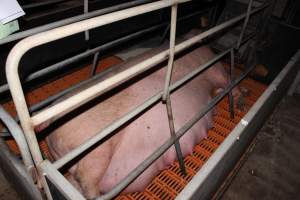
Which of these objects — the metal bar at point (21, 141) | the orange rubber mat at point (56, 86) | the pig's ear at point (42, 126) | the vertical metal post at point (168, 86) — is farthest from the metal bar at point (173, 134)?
the orange rubber mat at point (56, 86)

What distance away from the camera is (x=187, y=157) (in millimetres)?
2221

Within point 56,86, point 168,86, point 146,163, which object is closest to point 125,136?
point 146,163

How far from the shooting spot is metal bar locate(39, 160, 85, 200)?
0.99 metres

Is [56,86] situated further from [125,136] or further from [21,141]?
[21,141]

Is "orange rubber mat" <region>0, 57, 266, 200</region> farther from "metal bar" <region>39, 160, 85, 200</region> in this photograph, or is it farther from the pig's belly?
"metal bar" <region>39, 160, 85, 200</region>

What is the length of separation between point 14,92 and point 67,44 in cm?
242

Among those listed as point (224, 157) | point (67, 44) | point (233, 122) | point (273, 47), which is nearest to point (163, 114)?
point (224, 157)

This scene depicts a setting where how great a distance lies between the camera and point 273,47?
125 inches

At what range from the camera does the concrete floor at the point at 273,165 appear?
2.43 metres

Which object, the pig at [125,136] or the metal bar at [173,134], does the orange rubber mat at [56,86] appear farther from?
the metal bar at [173,134]

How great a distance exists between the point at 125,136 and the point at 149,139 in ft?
0.55

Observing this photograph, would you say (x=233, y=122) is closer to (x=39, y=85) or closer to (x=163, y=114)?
(x=163, y=114)

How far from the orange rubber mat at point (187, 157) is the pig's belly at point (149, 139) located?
17 centimetres

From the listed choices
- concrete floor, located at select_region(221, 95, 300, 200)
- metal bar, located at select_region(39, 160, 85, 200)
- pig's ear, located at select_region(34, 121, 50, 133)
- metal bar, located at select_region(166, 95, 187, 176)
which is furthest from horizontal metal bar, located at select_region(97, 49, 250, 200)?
concrete floor, located at select_region(221, 95, 300, 200)
